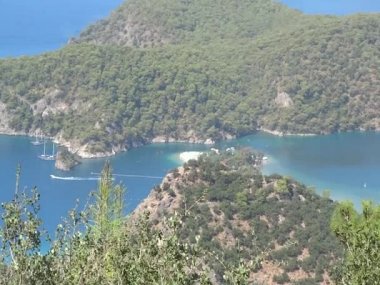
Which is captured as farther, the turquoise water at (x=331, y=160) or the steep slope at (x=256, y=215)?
the turquoise water at (x=331, y=160)

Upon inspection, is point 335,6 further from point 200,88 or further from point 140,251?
point 140,251

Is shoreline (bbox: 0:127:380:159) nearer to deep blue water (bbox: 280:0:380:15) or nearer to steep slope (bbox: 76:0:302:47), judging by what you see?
steep slope (bbox: 76:0:302:47)

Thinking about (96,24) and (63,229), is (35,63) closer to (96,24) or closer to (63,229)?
(96,24)

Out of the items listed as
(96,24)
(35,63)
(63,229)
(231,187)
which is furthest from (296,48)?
(63,229)

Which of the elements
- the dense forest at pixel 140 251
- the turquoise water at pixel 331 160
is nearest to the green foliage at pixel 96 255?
the dense forest at pixel 140 251

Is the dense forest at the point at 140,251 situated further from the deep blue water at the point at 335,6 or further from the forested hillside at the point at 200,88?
the deep blue water at the point at 335,6
